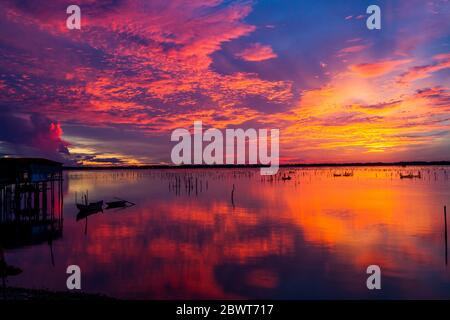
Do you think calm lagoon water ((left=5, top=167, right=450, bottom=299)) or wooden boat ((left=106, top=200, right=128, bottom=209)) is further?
wooden boat ((left=106, top=200, right=128, bottom=209))

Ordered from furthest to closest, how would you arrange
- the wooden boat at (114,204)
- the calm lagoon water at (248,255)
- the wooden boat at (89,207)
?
the wooden boat at (114,204) < the wooden boat at (89,207) < the calm lagoon water at (248,255)

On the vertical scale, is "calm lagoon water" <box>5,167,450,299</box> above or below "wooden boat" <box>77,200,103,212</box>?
below

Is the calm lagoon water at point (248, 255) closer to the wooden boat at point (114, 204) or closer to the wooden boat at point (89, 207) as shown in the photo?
the wooden boat at point (89, 207)

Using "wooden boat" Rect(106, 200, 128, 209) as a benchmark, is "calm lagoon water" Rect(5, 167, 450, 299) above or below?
below

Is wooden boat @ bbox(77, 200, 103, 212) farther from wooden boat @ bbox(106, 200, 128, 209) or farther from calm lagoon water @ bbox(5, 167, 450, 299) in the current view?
wooden boat @ bbox(106, 200, 128, 209)

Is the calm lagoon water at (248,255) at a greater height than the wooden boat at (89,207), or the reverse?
the wooden boat at (89,207)

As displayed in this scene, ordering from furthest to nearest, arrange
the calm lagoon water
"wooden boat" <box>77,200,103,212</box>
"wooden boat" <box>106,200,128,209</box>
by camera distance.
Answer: "wooden boat" <box>106,200,128,209</box>, "wooden boat" <box>77,200,103,212</box>, the calm lagoon water

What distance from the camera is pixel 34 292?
1380 centimetres

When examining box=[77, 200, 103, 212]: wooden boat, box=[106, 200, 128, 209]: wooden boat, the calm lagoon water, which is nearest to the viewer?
the calm lagoon water

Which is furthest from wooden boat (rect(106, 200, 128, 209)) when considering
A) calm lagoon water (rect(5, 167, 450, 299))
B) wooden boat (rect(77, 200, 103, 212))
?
calm lagoon water (rect(5, 167, 450, 299))

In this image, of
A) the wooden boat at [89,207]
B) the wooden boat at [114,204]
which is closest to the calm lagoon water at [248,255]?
the wooden boat at [89,207]

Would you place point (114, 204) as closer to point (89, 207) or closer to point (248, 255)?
point (89, 207)

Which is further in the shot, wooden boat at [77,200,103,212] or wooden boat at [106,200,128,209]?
wooden boat at [106,200,128,209]

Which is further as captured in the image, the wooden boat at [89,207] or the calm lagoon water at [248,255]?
the wooden boat at [89,207]
